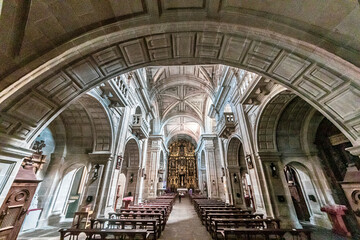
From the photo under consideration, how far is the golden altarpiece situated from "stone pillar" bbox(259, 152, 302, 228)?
22.0 meters

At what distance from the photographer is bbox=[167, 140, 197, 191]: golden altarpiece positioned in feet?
86.9

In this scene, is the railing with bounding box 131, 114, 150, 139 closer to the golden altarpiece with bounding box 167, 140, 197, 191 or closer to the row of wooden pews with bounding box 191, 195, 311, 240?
the row of wooden pews with bounding box 191, 195, 311, 240

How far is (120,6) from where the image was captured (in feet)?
7.31

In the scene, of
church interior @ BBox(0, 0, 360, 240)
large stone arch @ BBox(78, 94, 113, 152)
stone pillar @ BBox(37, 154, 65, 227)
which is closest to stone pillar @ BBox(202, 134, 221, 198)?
church interior @ BBox(0, 0, 360, 240)

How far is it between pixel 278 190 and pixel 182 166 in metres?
23.3

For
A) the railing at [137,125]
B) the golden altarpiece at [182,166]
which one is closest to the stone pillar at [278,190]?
the railing at [137,125]

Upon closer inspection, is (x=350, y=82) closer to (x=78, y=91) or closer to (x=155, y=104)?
(x=78, y=91)

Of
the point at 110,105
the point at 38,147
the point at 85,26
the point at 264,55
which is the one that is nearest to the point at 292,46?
the point at 264,55

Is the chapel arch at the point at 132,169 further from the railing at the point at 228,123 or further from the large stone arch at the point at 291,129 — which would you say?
the large stone arch at the point at 291,129

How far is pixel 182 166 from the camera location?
2805 cm

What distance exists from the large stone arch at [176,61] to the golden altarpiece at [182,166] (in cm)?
2657

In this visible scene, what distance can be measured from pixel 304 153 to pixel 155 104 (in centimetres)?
1352

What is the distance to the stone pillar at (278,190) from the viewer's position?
5.55 meters

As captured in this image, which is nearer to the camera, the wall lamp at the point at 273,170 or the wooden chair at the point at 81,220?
the wooden chair at the point at 81,220
